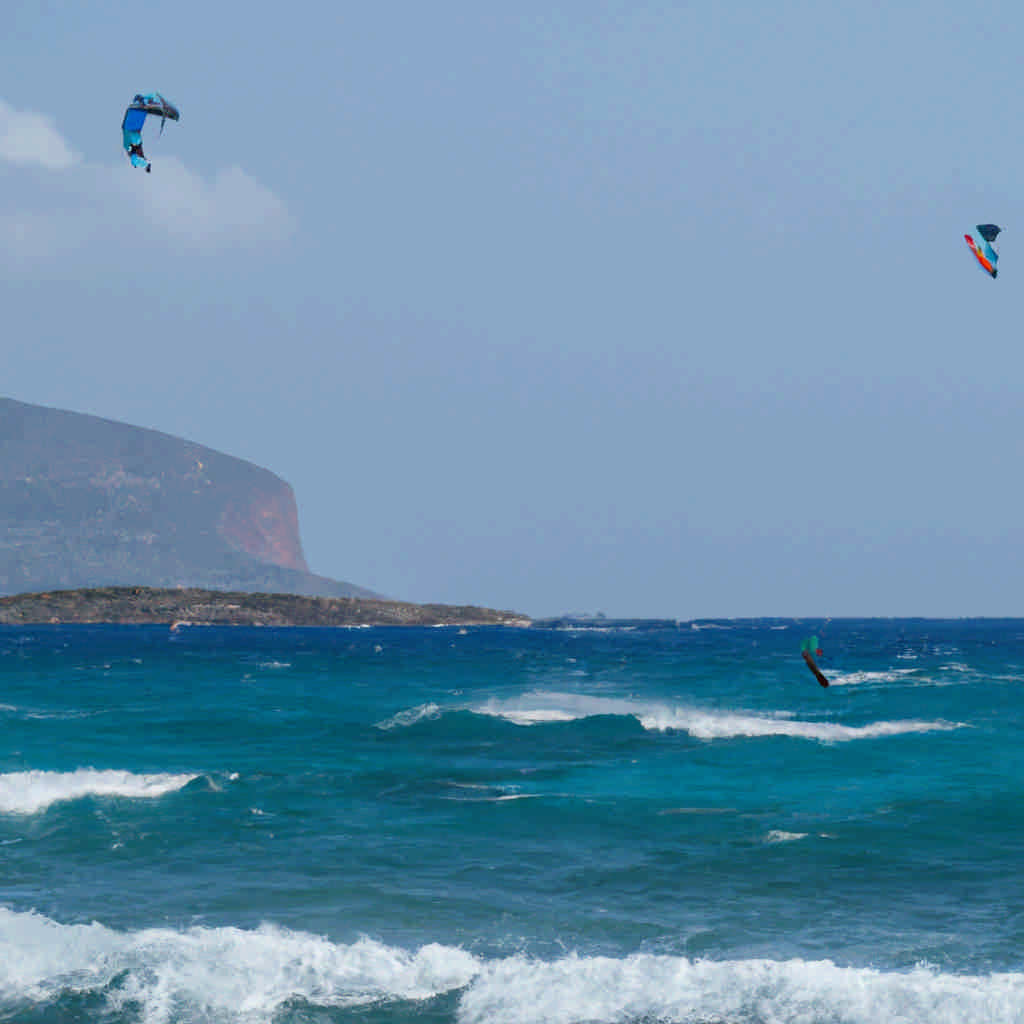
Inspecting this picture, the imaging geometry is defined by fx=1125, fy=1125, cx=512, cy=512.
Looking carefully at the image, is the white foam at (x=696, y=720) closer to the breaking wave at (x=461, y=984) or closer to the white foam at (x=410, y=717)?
the white foam at (x=410, y=717)

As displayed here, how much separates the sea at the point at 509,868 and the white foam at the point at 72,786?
16cm

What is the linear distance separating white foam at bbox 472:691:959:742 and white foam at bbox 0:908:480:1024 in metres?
26.8

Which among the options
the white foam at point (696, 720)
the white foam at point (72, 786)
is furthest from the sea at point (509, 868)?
the white foam at point (696, 720)

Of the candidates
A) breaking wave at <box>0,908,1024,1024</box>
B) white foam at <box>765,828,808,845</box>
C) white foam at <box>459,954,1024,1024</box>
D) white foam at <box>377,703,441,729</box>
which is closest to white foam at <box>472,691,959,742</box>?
white foam at <box>377,703,441,729</box>

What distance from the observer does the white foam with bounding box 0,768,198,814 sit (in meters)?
28.6

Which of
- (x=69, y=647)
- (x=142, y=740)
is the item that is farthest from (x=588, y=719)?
(x=69, y=647)

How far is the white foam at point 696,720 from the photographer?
4328cm

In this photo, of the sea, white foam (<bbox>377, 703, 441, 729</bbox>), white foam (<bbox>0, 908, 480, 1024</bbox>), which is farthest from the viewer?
white foam (<bbox>377, 703, 441, 729</bbox>)

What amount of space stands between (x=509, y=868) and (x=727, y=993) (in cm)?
735

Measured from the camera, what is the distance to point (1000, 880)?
2152 centimetres

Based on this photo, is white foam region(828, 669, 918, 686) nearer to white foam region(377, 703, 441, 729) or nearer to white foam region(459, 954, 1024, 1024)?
white foam region(377, 703, 441, 729)

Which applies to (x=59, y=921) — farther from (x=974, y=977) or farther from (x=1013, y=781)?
(x=1013, y=781)

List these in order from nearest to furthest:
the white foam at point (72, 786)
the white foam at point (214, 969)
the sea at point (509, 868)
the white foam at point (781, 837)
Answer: the white foam at point (214, 969)
the sea at point (509, 868)
the white foam at point (781, 837)
the white foam at point (72, 786)

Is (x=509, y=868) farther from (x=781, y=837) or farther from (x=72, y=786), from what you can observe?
(x=72, y=786)
